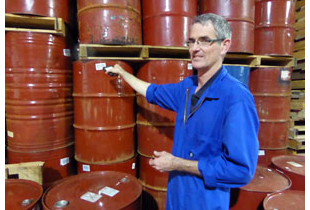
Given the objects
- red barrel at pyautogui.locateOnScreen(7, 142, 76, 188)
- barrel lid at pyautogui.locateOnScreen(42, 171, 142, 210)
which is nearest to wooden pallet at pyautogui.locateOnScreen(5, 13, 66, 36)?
red barrel at pyautogui.locateOnScreen(7, 142, 76, 188)

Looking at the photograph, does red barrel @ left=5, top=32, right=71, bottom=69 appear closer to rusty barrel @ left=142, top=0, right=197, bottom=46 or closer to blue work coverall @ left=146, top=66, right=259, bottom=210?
rusty barrel @ left=142, top=0, right=197, bottom=46

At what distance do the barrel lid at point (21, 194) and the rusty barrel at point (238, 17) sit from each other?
3.23m

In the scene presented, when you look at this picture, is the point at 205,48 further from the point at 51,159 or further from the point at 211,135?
the point at 51,159

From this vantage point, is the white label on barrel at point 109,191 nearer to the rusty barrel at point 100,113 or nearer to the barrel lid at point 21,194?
the barrel lid at point 21,194

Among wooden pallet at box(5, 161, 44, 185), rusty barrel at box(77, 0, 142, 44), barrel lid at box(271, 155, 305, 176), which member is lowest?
barrel lid at box(271, 155, 305, 176)

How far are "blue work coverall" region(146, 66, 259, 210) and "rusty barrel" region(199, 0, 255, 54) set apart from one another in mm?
2094

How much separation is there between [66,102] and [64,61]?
620 mm

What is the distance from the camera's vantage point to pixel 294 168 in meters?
2.81

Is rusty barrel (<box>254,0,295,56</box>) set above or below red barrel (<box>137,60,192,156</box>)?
above

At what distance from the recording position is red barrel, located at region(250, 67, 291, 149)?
3750 millimetres

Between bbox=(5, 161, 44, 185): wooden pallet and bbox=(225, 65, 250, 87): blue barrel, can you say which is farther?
bbox=(225, 65, 250, 87): blue barrel

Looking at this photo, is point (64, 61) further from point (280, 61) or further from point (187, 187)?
point (280, 61)

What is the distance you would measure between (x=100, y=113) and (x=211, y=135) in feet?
5.88

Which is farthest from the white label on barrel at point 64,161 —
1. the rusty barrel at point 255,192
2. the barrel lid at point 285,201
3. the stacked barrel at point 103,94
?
the barrel lid at point 285,201
